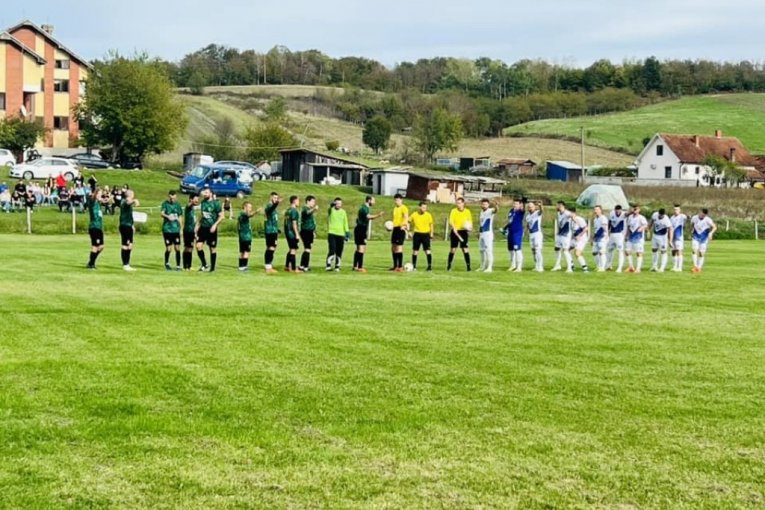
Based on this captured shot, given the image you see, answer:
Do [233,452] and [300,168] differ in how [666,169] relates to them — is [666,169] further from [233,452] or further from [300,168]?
[233,452]

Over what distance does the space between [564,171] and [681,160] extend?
13579 millimetres

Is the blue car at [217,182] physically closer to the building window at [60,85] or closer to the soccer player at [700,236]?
the building window at [60,85]

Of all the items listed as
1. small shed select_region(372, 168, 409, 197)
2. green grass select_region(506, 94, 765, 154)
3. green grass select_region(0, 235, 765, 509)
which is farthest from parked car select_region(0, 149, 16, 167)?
green grass select_region(506, 94, 765, 154)

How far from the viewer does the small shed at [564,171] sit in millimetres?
122000

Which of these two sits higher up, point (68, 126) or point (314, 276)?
point (68, 126)

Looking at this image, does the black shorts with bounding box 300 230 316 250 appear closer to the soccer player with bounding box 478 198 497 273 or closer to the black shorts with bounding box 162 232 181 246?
the black shorts with bounding box 162 232 181 246

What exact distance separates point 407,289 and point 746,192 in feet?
234

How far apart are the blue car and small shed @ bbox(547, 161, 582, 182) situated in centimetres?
6251

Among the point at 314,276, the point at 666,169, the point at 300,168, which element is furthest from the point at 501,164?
the point at 314,276

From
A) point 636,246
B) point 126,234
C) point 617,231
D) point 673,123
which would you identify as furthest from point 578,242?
point 673,123

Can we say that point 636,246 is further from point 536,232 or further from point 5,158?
point 5,158

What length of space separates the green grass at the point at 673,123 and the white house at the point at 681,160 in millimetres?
16864

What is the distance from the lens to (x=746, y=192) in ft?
284

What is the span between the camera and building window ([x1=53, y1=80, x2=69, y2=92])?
96494mm
